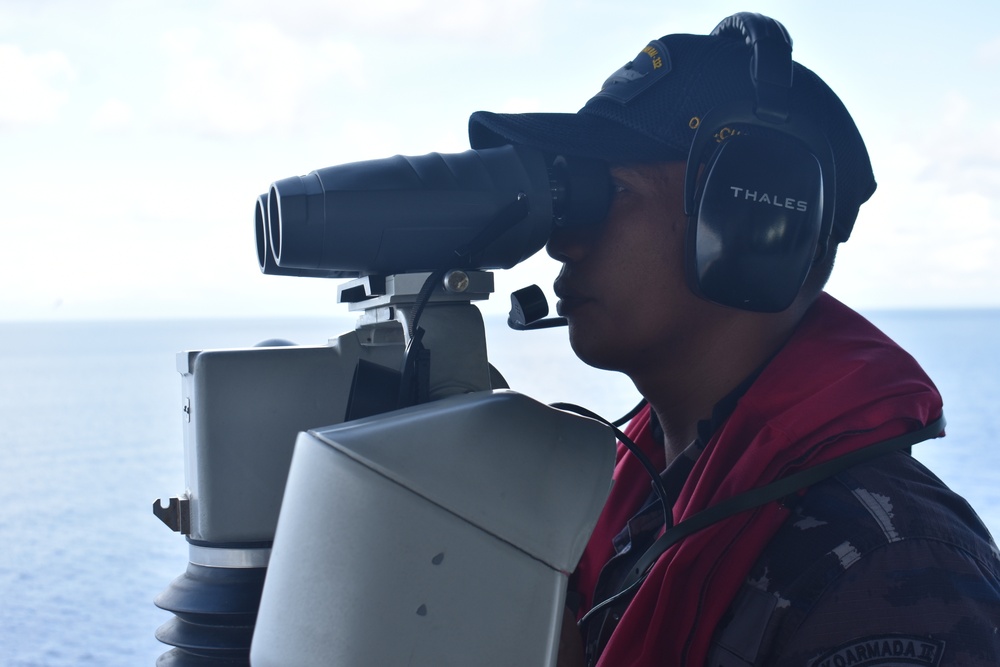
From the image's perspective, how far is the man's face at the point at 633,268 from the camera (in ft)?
3.01

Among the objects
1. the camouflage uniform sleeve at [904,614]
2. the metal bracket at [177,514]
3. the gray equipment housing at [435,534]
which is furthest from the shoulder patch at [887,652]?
the metal bracket at [177,514]

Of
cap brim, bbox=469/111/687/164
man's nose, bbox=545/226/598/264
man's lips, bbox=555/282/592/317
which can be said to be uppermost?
cap brim, bbox=469/111/687/164

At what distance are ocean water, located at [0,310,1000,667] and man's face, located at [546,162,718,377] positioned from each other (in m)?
0.11

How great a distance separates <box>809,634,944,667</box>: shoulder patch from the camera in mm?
685

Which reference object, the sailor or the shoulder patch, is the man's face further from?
the shoulder patch

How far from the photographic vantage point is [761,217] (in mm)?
821

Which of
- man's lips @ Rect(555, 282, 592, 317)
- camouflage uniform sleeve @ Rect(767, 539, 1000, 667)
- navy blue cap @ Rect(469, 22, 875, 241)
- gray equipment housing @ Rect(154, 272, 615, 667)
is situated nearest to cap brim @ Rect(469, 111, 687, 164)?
navy blue cap @ Rect(469, 22, 875, 241)

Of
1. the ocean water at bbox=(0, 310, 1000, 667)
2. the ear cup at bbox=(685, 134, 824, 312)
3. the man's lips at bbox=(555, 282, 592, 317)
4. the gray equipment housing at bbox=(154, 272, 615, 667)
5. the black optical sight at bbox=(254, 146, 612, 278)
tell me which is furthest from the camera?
the ocean water at bbox=(0, 310, 1000, 667)

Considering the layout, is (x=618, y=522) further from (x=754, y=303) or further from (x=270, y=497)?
(x=270, y=497)

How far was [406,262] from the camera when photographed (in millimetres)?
707

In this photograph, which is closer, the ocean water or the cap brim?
the cap brim

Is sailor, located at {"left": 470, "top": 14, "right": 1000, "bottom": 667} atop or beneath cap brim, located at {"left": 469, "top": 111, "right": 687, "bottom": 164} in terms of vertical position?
beneath

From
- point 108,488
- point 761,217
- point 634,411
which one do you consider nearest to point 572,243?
point 761,217

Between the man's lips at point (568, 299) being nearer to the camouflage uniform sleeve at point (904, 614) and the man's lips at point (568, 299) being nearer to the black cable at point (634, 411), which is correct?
the black cable at point (634, 411)
